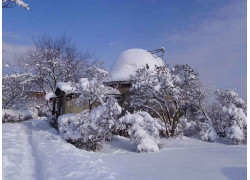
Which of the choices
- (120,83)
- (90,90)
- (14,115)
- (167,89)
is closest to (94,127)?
(90,90)

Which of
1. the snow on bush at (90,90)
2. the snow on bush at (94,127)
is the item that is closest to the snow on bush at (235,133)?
the snow on bush at (94,127)

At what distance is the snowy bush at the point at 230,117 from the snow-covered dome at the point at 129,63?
6.73 metres

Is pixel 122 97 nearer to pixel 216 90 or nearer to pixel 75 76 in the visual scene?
pixel 216 90

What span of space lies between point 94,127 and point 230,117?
35.1ft

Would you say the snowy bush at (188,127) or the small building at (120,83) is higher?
the small building at (120,83)

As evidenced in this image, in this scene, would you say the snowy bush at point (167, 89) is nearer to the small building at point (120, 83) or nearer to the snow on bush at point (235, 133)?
the small building at point (120, 83)

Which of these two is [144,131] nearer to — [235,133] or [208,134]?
[208,134]

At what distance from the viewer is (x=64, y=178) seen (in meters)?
6.27

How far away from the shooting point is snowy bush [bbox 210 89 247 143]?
16.8m

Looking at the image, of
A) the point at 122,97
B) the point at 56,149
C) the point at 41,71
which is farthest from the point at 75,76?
the point at 56,149

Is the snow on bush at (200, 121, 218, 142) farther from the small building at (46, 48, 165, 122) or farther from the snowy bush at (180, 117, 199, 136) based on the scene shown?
the small building at (46, 48, 165, 122)

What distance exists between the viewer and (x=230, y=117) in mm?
18188

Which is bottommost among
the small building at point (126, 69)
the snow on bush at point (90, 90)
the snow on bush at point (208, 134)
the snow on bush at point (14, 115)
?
the snow on bush at point (208, 134)

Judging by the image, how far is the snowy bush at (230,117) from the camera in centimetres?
1684
